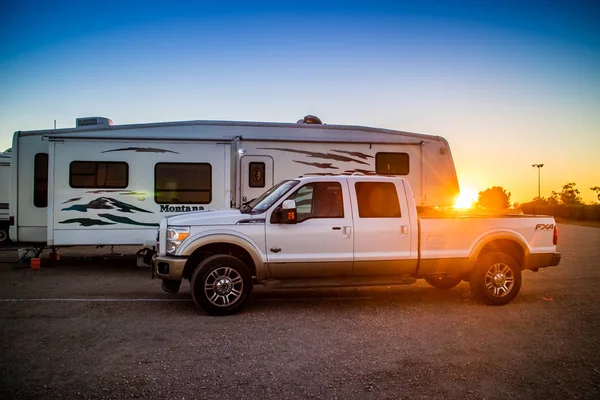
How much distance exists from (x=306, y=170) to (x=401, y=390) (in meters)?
7.21

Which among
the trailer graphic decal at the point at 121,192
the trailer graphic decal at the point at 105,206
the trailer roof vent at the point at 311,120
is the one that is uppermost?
the trailer roof vent at the point at 311,120

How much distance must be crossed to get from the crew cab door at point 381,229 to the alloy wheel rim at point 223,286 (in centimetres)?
179

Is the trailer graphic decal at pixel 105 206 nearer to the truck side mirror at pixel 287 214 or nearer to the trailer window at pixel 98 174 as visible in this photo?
the trailer window at pixel 98 174

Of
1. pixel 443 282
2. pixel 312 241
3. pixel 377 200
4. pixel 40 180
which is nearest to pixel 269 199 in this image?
pixel 312 241

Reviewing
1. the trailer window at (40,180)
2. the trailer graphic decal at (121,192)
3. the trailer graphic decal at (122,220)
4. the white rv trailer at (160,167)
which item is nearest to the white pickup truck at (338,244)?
the white rv trailer at (160,167)

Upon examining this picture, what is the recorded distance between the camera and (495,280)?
7414mm

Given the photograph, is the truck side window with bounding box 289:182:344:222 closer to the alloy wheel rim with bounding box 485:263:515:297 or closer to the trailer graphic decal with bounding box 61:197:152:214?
the alloy wheel rim with bounding box 485:263:515:297

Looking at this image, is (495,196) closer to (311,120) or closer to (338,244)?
(311,120)

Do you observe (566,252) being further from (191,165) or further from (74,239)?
(74,239)

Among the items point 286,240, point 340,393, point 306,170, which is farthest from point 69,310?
point 306,170

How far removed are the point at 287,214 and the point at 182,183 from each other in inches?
179

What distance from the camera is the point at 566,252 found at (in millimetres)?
15094

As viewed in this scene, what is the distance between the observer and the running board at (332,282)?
22.6ft

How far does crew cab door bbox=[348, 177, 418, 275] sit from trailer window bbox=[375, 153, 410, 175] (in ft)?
12.1
